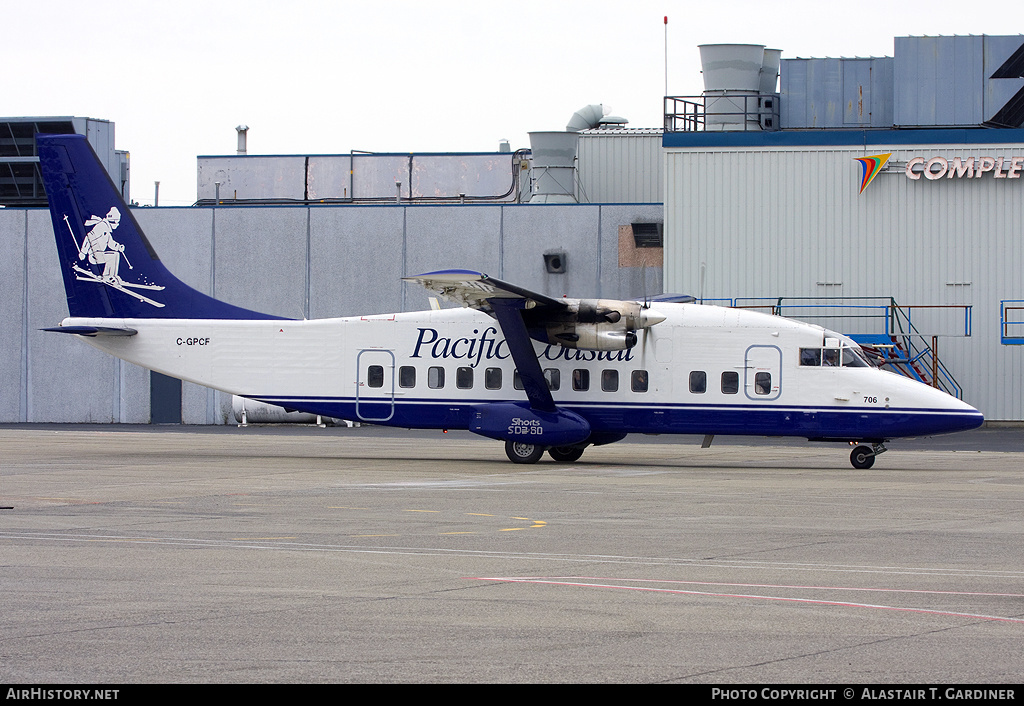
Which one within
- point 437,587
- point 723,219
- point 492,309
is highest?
point 723,219

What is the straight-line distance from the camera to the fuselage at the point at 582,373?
25828 mm

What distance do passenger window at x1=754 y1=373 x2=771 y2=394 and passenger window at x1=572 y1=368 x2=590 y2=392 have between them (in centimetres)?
376

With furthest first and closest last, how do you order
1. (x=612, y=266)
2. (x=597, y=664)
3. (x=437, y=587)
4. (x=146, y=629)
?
(x=612, y=266), (x=437, y=587), (x=146, y=629), (x=597, y=664)

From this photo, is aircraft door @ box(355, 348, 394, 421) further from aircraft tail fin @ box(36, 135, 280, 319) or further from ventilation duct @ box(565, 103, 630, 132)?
ventilation duct @ box(565, 103, 630, 132)

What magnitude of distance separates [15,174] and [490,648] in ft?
162

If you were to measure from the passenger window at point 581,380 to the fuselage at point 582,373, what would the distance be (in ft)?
0.09

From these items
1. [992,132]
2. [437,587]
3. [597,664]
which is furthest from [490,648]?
[992,132]

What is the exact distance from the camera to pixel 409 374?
91.6 ft

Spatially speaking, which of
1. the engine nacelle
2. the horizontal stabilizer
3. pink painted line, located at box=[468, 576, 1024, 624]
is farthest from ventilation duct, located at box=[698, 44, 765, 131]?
pink painted line, located at box=[468, 576, 1024, 624]

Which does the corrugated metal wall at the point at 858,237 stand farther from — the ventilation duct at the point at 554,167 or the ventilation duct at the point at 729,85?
the ventilation duct at the point at 554,167

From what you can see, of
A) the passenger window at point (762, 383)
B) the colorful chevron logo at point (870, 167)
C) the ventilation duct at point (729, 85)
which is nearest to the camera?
the passenger window at point (762, 383)

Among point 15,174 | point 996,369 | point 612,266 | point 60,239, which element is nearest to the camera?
point 60,239

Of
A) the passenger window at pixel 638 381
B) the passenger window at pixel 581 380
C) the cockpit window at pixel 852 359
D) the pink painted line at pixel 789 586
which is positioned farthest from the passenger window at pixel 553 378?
the pink painted line at pixel 789 586

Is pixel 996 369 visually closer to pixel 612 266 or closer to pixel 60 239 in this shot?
pixel 612 266
